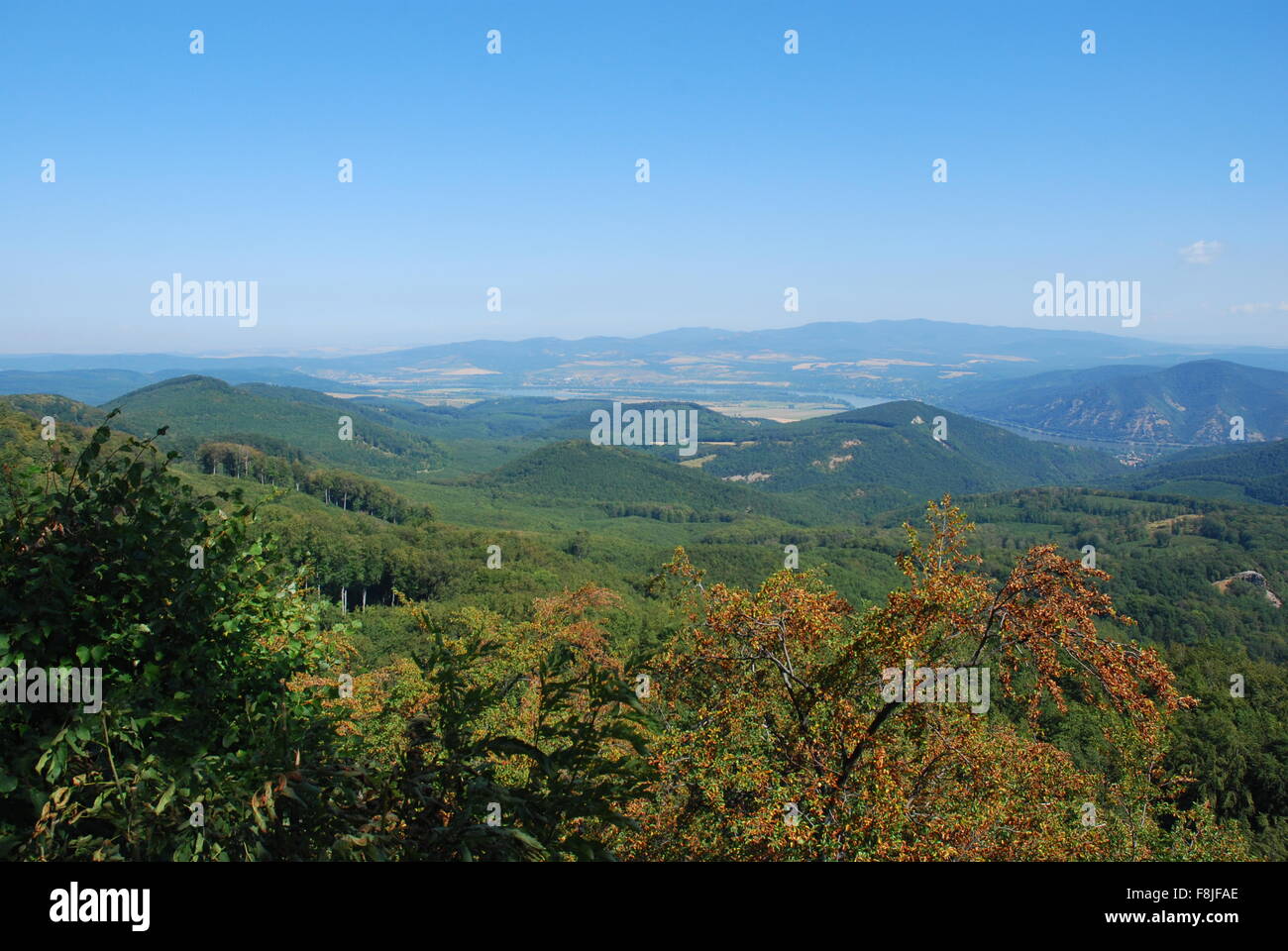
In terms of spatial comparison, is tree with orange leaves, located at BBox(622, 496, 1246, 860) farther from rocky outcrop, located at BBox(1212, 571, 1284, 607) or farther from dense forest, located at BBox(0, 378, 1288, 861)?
rocky outcrop, located at BBox(1212, 571, 1284, 607)

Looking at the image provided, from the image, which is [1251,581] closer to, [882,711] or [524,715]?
[524,715]

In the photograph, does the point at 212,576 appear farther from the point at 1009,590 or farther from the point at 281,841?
the point at 1009,590

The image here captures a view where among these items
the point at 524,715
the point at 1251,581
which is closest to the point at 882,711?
the point at 524,715

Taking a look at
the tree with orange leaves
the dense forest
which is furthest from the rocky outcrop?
the tree with orange leaves

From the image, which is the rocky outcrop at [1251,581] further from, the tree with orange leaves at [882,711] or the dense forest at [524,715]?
the tree with orange leaves at [882,711]

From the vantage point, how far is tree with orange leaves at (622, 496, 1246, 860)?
6.50 meters

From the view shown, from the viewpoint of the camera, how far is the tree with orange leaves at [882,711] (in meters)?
6.50

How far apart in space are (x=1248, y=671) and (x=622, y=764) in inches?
2155

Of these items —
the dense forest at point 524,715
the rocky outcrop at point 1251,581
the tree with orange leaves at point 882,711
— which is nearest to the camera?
the dense forest at point 524,715

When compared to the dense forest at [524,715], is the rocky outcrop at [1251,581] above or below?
below

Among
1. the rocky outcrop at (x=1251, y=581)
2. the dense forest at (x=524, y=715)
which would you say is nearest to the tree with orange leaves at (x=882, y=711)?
the dense forest at (x=524, y=715)

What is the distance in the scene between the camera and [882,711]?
7.11m

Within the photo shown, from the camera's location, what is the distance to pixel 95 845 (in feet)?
12.8
